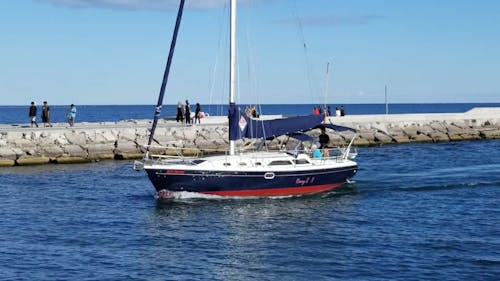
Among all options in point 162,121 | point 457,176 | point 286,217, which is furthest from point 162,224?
point 162,121

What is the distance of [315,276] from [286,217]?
9.43m

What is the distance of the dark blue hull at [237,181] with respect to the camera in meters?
33.6

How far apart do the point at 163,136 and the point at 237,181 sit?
896 inches

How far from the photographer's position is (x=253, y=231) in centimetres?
2808

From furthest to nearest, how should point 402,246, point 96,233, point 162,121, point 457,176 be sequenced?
point 162,121 → point 457,176 → point 96,233 → point 402,246

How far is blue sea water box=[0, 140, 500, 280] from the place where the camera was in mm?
22516

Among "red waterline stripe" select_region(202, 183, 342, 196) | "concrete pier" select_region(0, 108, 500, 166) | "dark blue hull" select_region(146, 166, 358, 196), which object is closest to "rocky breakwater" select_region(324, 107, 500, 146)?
"concrete pier" select_region(0, 108, 500, 166)

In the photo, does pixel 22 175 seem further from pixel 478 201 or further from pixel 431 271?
pixel 431 271

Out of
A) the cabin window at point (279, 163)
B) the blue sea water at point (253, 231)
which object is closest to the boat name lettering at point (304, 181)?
the blue sea water at point (253, 231)

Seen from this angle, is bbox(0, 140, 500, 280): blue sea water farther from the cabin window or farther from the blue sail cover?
the blue sail cover

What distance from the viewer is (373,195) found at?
1460 inches

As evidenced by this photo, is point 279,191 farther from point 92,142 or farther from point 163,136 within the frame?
point 163,136

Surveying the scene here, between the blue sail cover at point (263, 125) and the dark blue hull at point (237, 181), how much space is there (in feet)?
7.50

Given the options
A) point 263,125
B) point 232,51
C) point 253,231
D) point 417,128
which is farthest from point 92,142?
point 417,128
